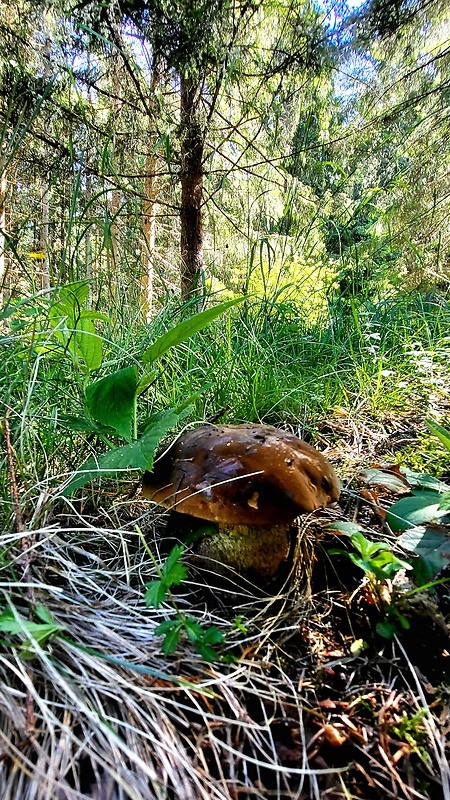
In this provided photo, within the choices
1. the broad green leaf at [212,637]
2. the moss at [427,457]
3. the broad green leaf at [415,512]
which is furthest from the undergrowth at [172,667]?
the moss at [427,457]

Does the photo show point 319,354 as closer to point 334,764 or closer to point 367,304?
point 367,304

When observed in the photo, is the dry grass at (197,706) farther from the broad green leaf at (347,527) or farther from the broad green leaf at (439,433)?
the broad green leaf at (439,433)

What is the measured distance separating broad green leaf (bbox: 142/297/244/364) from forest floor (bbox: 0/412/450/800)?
1.44 feet

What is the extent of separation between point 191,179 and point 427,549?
129 inches

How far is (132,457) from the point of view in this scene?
0.85 meters

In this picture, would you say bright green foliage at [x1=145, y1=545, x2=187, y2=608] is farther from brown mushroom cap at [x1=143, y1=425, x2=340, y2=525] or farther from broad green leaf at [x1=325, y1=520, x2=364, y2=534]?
broad green leaf at [x1=325, y1=520, x2=364, y2=534]

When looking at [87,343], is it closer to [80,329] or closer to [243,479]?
[80,329]

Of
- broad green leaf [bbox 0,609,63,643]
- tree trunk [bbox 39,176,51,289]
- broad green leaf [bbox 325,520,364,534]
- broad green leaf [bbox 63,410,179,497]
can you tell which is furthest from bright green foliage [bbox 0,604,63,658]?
tree trunk [bbox 39,176,51,289]

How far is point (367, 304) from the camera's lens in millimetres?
2443

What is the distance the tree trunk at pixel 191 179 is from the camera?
2.94m

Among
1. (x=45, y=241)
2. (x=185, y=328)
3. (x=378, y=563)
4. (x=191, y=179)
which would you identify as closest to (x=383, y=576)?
(x=378, y=563)

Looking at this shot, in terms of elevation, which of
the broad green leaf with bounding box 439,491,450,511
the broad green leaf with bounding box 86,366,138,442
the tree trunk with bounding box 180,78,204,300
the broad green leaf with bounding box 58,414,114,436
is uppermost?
the tree trunk with bounding box 180,78,204,300

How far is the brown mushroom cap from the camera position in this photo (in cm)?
79

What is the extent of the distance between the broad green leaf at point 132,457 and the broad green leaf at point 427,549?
1.69ft
